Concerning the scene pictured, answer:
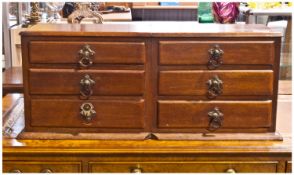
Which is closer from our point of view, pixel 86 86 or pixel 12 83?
pixel 86 86

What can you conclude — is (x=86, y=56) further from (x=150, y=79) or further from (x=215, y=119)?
(x=215, y=119)

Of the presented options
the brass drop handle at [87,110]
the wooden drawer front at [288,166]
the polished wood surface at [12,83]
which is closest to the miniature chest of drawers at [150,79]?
the brass drop handle at [87,110]

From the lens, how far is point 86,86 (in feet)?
4.26

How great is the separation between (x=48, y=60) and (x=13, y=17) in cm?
196

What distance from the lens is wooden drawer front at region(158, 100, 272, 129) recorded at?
4.33 ft

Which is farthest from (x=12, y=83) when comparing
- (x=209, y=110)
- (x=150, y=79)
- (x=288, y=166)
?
(x=288, y=166)

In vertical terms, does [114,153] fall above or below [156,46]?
below

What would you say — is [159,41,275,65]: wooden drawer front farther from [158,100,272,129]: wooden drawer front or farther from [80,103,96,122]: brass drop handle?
[80,103,96,122]: brass drop handle

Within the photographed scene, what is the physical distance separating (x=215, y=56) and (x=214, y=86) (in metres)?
0.08

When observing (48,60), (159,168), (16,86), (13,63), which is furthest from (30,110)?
(13,63)

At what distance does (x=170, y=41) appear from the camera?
1276mm

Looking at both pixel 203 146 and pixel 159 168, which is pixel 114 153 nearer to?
pixel 159 168

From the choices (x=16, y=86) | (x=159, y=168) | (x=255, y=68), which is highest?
(x=255, y=68)

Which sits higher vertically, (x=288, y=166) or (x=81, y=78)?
(x=81, y=78)
